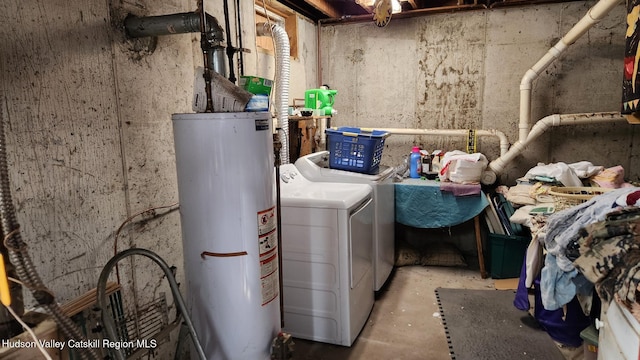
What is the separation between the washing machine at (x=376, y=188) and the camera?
2.95 metres

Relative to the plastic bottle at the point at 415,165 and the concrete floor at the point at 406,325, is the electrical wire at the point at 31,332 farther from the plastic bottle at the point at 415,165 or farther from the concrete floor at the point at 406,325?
the plastic bottle at the point at 415,165

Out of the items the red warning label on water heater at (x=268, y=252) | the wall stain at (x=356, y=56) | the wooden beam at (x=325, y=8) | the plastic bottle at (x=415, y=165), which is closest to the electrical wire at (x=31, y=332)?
the red warning label on water heater at (x=268, y=252)

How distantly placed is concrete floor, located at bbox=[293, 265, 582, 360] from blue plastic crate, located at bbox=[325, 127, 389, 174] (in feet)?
3.38

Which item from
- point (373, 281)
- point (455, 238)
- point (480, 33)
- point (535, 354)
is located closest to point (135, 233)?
point (373, 281)

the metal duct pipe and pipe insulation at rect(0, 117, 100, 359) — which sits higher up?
the metal duct pipe

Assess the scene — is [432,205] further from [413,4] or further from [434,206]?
[413,4]

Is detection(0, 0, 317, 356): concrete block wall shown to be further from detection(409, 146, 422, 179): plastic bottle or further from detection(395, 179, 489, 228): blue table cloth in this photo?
detection(409, 146, 422, 179): plastic bottle

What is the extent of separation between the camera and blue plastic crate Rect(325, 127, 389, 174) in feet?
9.77

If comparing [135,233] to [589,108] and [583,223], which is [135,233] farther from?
[589,108]

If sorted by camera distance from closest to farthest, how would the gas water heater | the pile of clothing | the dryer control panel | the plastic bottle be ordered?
1. the pile of clothing
2. the gas water heater
3. the dryer control panel
4. the plastic bottle

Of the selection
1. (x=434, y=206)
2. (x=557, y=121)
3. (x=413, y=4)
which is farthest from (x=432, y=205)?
(x=413, y=4)

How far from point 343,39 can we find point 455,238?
2.38 metres

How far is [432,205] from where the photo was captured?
3551 mm

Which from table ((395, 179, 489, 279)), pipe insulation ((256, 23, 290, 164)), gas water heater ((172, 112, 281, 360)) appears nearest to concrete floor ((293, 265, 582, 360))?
table ((395, 179, 489, 279))
